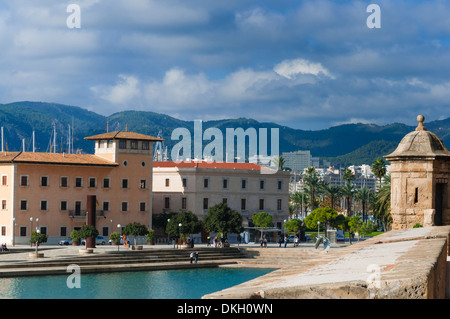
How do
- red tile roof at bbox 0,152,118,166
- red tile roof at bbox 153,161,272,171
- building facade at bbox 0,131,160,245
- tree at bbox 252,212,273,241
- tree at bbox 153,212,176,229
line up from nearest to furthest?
1. building facade at bbox 0,131,160,245
2. red tile roof at bbox 0,152,118,166
3. tree at bbox 153,212,176,229
4. tree at bbox 252,212,273,241
5. red tile roof at bbox 153,161,272,171

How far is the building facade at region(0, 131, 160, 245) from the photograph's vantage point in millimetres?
59219

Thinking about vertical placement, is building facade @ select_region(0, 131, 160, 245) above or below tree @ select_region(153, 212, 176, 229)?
above

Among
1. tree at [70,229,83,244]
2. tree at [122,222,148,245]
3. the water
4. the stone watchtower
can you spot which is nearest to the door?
the stone watchtower

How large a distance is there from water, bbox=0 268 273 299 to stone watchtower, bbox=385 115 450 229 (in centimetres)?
1901

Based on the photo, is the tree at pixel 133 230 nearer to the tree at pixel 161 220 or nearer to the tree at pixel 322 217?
the tree at pixel 161 220

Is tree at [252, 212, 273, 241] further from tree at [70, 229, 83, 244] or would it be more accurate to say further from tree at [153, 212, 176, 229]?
tree at [70, 229, 83, 244]

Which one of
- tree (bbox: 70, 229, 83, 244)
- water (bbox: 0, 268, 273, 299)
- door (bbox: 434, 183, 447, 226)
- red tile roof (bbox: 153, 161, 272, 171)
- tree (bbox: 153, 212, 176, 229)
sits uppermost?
red tile roof (bbox: 153, 161, 272, 171)

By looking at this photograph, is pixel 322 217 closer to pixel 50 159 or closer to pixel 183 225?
pixel 183 225

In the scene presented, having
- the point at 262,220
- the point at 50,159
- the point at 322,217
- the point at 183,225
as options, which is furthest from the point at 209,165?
the point at 50,159

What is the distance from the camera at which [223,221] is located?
6312 cm

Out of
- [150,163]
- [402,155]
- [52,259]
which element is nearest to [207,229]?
[150,163]

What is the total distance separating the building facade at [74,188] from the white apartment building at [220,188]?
483 centimetres

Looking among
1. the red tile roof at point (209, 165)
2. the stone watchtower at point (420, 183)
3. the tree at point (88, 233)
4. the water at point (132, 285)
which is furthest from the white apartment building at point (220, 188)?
the stone watchtower at point (420, 183)
